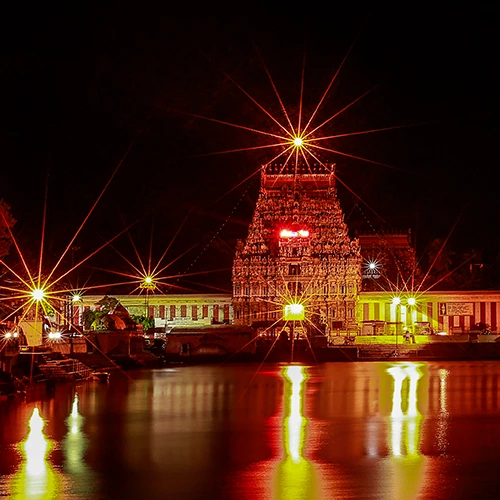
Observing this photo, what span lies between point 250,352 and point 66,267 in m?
12.7

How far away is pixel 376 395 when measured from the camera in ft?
93.5

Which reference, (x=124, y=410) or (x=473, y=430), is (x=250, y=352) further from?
(x=473, y=430)

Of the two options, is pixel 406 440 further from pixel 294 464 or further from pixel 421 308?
pixel 421 308

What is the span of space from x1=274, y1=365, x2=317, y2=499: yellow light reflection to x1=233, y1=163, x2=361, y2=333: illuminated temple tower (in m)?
48.1

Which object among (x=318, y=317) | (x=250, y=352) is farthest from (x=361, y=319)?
(x=250, y=352)

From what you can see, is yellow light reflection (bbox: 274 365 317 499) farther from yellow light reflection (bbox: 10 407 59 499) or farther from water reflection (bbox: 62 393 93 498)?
yellow light reflection (bbox: 10 407 59 499)

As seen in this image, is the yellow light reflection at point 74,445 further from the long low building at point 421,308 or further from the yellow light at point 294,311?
the long low building at point 421,308

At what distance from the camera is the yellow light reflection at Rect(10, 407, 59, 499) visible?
1373 cm

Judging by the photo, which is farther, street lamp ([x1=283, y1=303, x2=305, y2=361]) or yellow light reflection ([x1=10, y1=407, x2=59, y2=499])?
street lamp ([x1=283, y1=303, x2=305, y2=361])

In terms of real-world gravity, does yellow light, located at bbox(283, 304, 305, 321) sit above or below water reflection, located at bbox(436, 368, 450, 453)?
above

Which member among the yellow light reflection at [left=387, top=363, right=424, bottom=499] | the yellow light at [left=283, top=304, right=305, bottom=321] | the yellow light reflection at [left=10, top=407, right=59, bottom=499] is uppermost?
the yellow light at [left=283, top=304, right=305, bottom=321]

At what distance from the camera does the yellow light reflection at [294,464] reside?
45.3ft

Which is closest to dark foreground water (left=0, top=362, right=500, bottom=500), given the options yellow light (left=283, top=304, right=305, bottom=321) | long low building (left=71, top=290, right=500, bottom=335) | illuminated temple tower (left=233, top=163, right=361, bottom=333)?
yellow light (left=283, top=304, right=305, bottom=321)

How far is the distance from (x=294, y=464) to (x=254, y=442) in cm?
263
